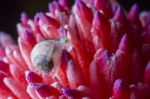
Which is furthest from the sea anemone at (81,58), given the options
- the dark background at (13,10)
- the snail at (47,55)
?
the dark background at (13,10)

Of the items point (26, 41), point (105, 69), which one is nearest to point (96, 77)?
point (105, 69)

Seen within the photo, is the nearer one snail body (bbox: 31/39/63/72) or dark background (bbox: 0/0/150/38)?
snail body (bbox: 31/39/63/72)

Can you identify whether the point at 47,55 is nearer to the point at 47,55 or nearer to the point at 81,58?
the point at 47,55

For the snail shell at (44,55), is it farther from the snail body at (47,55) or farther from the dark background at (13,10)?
the dark background at (13,10)

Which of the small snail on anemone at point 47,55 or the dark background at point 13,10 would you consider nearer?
the small snail on anemone at point 47,55

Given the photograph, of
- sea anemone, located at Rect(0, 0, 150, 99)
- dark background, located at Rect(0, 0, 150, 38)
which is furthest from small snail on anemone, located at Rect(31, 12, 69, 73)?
dark background, located at Rect(0, 0, 150, 38)

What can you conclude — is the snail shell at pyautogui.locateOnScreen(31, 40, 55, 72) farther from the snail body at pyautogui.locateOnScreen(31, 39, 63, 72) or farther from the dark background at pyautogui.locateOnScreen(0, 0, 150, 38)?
the dark background at pyautogui.locateOnScreen(0, 0, 150, 38)

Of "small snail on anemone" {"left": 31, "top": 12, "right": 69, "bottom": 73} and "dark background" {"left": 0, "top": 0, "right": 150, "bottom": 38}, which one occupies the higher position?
"dark background" {"left": 0, "top": 0, "right": 150, "bottom": 38}

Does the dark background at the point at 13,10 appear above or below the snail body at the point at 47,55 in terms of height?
above
